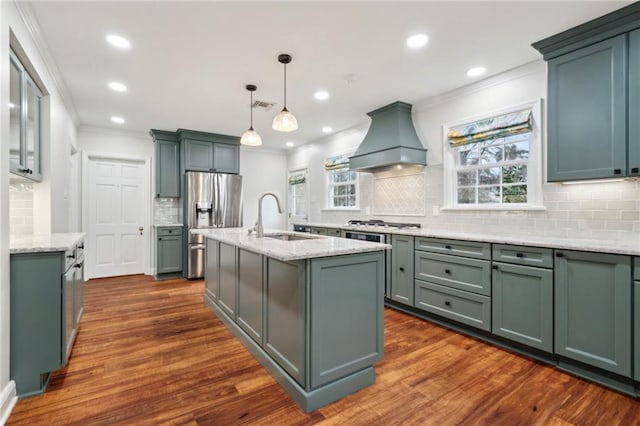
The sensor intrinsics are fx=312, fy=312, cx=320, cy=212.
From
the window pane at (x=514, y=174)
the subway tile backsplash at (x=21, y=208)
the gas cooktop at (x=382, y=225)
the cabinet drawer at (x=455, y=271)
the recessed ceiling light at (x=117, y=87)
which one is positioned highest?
the recessed ceiling light at (x=117, y=87)

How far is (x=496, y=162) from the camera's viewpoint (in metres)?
3.37

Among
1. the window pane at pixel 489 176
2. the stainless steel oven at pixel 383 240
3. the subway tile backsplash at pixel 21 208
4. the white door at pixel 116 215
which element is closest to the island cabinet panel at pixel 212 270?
the subway tile backsplash at pixel 21 208

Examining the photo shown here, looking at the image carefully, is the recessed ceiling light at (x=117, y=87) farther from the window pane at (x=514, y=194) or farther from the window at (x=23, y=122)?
the window pane at (x=514, y=194)

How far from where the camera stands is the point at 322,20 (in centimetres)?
232

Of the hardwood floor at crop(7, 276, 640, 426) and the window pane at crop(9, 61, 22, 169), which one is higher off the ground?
the window pane at crop(9, 61, 22, 169)

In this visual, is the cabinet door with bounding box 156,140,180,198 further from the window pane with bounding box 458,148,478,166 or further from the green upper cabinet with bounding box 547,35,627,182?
the green upper cabinet with bounding box 547,35,627,182

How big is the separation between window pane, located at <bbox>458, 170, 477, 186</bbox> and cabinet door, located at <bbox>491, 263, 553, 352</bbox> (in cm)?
126

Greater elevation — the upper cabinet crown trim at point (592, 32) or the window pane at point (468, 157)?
the upper cabinet crown trim at point (592, 32)

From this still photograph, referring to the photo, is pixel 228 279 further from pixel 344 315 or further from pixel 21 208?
pixel 21 208

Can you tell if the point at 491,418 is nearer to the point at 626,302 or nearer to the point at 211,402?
the point at 626,302

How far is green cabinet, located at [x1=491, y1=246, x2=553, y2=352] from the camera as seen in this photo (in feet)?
7.77

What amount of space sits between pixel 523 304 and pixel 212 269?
3065 millimetres

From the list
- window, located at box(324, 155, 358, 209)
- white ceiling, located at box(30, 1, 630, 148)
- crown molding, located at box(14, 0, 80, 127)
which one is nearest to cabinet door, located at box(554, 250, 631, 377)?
white ceiling, located at box(30, 1, 630, 148)

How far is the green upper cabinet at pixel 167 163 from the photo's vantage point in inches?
215
